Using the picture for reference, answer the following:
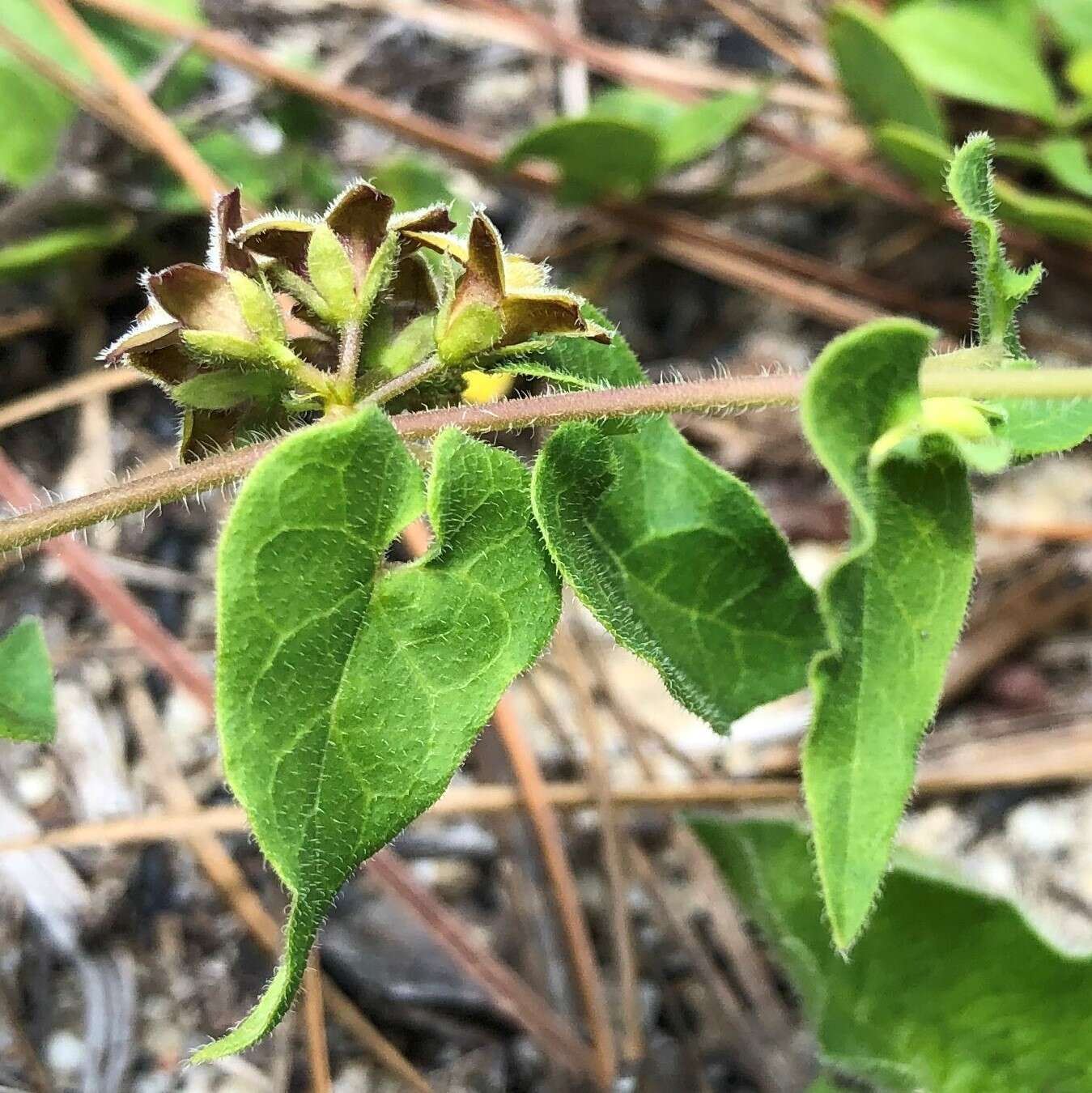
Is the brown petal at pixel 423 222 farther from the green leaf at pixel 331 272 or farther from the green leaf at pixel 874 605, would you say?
the green leaf at pixel 874 605

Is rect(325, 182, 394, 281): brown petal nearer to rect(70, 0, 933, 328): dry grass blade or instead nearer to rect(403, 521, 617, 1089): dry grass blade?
rect(403, 521, 617, 1089): dry grass blade

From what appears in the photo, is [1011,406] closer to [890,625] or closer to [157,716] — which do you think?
[890,625]

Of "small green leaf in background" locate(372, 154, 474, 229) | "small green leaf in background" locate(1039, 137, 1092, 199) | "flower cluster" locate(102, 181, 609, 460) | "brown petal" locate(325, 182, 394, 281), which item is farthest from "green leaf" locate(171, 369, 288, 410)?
"small green leaf in background" locate(1039, 137, 1092, 199)

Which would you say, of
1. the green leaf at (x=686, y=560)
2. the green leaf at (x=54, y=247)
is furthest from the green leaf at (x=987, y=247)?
the green leaf at (x=54, y=247)

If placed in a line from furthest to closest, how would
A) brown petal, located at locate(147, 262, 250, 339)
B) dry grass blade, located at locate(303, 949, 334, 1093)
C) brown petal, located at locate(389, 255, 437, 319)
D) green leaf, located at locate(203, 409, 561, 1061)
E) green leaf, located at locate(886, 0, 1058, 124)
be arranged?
green leaf, located at locate(886, 0, 1058, 124), dry grass blade, located at locate(303, 949, 334, 1093), brown petal, located at locate(389, 255, 437, 319), brown petal, located at locate(147, 262, 250, 339), green leaf, located at locate(203, 409, 561, 1061)

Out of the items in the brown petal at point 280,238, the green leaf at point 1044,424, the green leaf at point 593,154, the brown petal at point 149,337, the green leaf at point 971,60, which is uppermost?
the green leaf at point 971,60

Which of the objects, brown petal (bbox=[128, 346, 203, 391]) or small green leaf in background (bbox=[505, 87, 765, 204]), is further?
small green leaf in background (bbox=[505, 87, 765, 204])
